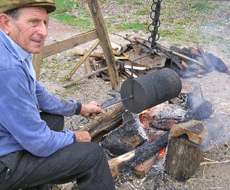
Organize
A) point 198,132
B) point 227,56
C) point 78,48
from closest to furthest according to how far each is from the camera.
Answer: point 198,132 → point 227,56 → point 78,48

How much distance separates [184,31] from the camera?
888 centimetres

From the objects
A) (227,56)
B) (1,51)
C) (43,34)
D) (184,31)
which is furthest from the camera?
(184,31)

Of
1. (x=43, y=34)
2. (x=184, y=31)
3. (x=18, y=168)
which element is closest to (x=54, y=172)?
(x=18, y=168)

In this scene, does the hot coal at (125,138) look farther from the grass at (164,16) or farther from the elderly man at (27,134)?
the grass at (164,16)

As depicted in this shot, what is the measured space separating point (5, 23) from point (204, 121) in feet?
9.97

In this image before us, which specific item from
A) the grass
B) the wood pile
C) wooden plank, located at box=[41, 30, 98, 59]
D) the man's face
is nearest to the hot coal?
the man's face

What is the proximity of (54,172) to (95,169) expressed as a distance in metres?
0.38

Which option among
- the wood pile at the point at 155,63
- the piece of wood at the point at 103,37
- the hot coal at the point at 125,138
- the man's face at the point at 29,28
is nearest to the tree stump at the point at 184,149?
the hot coal at the point at 125,138

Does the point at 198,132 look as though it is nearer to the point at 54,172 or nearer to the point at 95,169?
the point at 95,169

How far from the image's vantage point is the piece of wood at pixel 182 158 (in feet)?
8.07

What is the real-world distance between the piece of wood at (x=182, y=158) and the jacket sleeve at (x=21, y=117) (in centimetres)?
144

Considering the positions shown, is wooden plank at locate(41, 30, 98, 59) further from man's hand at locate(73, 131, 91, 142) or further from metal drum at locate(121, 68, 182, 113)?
man's hand at locate(73, 131, 91, 142)

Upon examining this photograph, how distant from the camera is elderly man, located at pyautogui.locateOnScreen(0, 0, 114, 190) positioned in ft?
5.52

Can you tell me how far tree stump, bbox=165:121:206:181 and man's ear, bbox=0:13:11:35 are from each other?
78.2 inches
